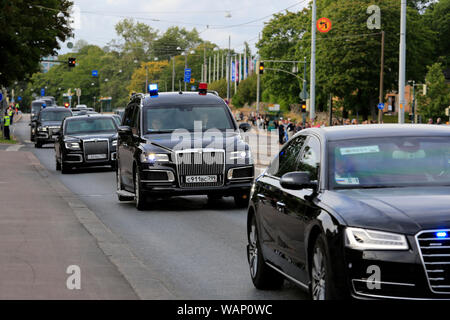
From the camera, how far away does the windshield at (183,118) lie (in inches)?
701

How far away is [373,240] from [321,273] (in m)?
0.65

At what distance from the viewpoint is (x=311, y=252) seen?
6871 mm

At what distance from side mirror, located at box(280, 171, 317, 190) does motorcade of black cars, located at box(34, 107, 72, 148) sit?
4253cm

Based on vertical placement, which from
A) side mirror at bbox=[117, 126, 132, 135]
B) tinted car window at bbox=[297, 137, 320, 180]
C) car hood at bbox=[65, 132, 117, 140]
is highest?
tinted car window at bbox=[297, 137, 320, 180]

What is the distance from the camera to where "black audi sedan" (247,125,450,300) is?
5.97 meters

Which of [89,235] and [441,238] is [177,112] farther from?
[441,238]

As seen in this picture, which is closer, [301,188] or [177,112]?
[301,188]

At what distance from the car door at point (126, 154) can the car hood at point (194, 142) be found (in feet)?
2.96

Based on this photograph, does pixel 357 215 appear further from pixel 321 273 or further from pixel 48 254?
pixel 48 254

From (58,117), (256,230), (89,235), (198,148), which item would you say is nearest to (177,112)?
(198,148)

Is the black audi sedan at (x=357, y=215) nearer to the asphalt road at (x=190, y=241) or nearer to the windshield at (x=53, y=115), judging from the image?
the asphalt road at (x=190, y=241)

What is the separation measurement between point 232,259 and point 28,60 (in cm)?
4918

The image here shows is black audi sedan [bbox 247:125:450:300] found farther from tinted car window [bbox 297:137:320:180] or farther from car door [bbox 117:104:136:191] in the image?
car door [bbox 117:104:136:191]

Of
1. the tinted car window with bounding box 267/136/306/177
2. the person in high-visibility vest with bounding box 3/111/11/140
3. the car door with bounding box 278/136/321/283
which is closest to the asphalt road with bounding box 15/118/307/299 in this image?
the car door with bounding box 278/136/321/283
